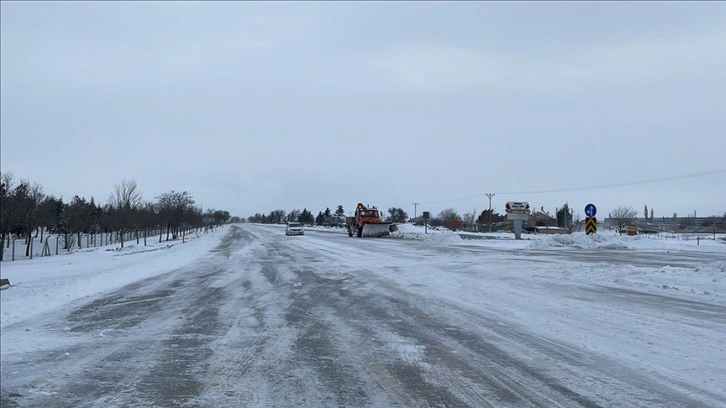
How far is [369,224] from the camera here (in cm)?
5388

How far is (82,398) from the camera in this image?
5543 millimetres

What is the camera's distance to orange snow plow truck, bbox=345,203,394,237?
Answer: 54156 millimetres

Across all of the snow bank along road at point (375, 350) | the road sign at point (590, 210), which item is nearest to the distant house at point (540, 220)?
the road sign at point (590, 210)

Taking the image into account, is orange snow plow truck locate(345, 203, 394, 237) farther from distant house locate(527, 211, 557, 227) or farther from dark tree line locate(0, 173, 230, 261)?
distant house locate(527, 211, 557, 227)

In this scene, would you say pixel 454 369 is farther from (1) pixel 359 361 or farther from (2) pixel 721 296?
(2) pixel 721 296

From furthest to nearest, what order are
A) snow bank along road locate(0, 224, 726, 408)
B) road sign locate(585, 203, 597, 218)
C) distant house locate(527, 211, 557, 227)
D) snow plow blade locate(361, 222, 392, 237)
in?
distant house locate(527, 211, 557, 227)
snow plow blade locate(361, 222, 392, 237)
road sign locate(585, 203, 597, 218)
snow bank along road locate(0, 224, 726, 408)

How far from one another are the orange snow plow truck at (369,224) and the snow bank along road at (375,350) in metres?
39.8

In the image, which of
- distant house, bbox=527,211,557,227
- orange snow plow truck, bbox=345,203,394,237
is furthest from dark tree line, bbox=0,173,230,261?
distant house, bbox=527,211,557,227

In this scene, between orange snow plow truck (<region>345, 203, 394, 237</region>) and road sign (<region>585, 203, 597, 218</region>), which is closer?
road sign (<region>585, 203, 597, 218</region>)

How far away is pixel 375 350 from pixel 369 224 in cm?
4635

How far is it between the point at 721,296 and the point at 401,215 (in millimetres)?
125933

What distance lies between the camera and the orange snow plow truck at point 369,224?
54.2m

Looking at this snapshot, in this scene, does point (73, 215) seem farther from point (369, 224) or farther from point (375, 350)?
point (375, 350)

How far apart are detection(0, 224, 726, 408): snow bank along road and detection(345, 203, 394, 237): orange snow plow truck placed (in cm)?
3984
